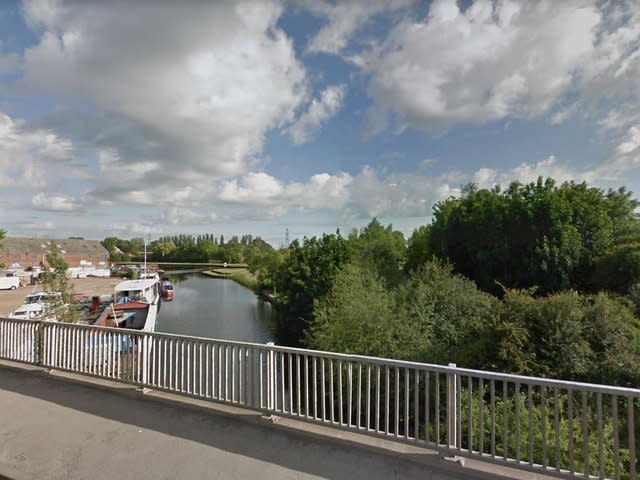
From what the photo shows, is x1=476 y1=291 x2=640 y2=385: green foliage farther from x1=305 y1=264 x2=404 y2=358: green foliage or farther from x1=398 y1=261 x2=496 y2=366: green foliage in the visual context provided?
x1=305 y1=264 x2=404 y2=358: green foliage

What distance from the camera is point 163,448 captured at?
3121 mm

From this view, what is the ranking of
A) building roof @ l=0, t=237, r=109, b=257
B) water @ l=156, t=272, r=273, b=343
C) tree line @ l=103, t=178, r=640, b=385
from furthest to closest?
building roof @ l=0, t=237, r=109, b=257, water @ l=156, t=272, r=273, b=343, tree line @ l=103, t=178, r=640, b=385

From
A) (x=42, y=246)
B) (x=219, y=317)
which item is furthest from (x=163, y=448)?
(x=42, y=246)

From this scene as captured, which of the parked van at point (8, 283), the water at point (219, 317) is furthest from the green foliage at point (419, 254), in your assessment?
the parked van at point (8, 283)

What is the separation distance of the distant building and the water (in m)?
22.6

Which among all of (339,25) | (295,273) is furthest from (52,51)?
(295,273)

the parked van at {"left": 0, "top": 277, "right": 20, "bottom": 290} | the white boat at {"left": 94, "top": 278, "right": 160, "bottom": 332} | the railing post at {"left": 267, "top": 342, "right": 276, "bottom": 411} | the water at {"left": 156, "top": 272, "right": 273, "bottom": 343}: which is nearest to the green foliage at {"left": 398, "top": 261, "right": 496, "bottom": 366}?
the railing post at {"left": 267, "top": 342, "right": 276, "bottom": 411}

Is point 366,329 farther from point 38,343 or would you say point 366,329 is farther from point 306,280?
point 306,280

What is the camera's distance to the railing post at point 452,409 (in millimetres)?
2895

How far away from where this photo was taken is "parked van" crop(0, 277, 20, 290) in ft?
111

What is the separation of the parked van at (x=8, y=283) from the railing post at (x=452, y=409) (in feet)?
141

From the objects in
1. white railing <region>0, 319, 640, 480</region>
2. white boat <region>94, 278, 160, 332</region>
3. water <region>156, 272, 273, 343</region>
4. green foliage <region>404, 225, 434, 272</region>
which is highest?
green foliage <region>404, 225, 434, 272</region>

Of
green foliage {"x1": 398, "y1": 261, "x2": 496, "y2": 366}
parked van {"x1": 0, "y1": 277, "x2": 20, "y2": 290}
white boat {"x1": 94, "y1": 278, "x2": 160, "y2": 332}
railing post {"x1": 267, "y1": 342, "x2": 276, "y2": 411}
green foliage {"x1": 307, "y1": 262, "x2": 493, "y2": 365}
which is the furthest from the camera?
parked van {"x1": 0, "y1": 277, "x2": 20, "y2": 290}

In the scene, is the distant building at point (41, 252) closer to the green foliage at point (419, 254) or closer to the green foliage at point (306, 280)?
the green foliage at point (306, 280)
